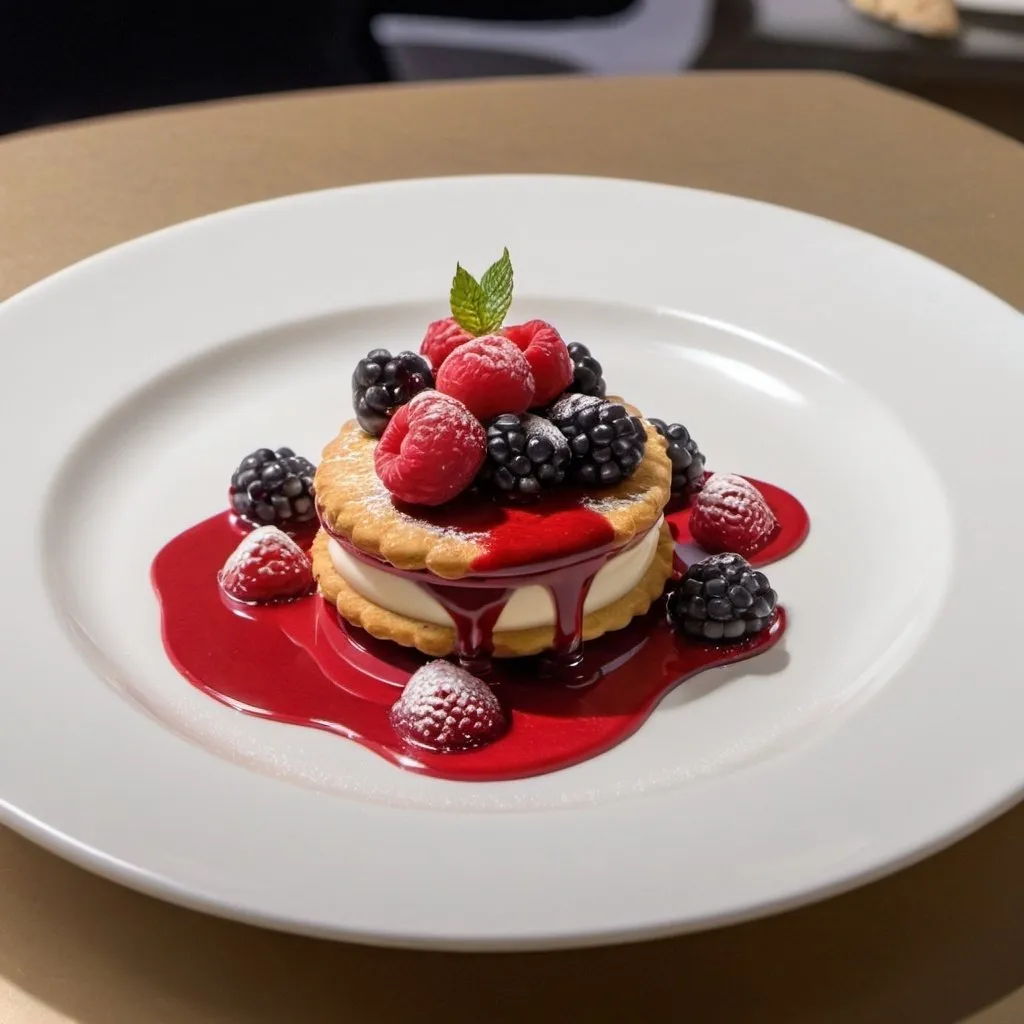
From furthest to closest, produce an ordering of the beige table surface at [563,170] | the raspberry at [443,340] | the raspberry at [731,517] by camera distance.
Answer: the raspberry at [731,517]
the raspberry at [443,340]
the beige table surface at [563,170]

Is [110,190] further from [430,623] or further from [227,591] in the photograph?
[430,623]

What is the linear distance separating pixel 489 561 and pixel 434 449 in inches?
7.0

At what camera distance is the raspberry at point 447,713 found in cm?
184

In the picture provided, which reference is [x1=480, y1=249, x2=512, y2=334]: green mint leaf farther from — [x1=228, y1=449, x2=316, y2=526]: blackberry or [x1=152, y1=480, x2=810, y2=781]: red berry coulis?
[x1=228, y1=449, x2=316, y2=526]: blackberry

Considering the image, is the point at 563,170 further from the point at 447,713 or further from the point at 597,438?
the point at 447,713

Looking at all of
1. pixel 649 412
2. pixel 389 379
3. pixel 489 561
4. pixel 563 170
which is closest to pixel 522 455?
pixel 489 561

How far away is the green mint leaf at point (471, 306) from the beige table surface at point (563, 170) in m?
0.98

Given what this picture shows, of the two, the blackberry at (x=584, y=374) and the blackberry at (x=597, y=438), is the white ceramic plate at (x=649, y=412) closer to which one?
Result: the blackberry at (x=597, y=438)

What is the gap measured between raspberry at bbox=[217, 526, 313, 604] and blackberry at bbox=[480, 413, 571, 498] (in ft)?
1.37

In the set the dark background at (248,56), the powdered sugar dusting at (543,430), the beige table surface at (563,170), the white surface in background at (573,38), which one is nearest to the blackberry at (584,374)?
the powdered sugar dusting at (543,430)

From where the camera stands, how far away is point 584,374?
2.07m

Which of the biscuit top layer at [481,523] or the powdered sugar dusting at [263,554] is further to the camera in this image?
the powdered sugar dusting at [263,554]

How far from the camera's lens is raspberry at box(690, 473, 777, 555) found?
7.30ft

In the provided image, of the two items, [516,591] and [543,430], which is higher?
[543,430]
